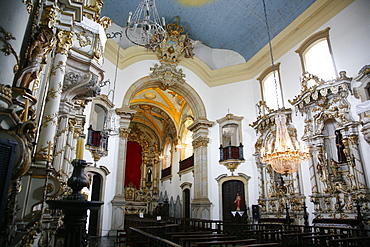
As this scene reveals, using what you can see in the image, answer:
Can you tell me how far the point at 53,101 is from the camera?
4.77 m

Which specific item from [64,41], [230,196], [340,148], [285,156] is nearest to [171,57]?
[230,196]

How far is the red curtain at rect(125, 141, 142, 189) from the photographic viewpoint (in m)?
21.2

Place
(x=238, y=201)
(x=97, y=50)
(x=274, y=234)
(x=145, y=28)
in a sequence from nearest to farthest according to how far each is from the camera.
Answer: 1. (x=97, y=50)
2. (x=274, y=234)
3. (x=145, y=28)
4. (x=238, y=201)

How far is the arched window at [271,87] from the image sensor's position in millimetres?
12234

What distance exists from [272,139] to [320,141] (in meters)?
2.61

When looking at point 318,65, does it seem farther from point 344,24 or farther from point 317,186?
point 317,186

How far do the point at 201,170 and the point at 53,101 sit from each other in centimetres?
998

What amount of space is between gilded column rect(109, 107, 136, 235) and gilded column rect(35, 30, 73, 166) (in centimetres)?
765

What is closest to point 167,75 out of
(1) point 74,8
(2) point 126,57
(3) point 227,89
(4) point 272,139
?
(2) point 126,57

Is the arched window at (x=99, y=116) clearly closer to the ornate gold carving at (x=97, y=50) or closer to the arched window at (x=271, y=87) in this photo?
the ornate gold carving at (x=97, y=50)

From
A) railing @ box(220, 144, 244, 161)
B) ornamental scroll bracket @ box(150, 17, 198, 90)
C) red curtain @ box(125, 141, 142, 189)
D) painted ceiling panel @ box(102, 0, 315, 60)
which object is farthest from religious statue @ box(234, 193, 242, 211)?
red curtain @ box(125, 141, 142, 189)

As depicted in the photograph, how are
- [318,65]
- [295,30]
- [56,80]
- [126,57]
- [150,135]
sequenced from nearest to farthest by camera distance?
1. [56,80]
2. [318,65]
3. [295,30]
4. [126,57]
5. [150,135]

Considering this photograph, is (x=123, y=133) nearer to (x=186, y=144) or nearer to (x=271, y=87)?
(x=186, y=144)

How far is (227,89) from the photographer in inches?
584
